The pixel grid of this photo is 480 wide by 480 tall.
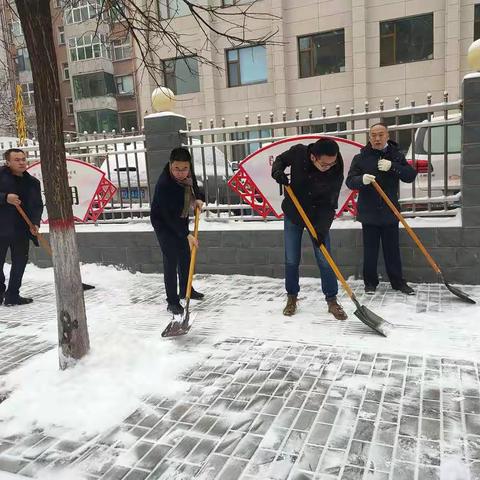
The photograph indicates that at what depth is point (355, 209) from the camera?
5.59m

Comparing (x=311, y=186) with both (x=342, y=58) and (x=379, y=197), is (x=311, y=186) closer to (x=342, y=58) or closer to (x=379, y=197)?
(x=379, y=197)

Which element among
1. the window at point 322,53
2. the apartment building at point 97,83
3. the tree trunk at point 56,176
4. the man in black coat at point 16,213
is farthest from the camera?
the apartment building at point 97,83

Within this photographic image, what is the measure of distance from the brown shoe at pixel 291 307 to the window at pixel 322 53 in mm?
15884

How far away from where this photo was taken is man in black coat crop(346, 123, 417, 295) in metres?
4.79

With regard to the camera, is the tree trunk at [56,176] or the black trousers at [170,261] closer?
the tree trunk at [56,176]

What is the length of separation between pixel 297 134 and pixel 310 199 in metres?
1.63

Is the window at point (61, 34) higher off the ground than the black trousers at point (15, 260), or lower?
higher

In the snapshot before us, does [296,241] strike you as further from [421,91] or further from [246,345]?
[421,91]

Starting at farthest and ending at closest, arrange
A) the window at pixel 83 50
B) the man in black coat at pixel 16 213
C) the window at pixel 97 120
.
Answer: the window at pixel 97 120, the window at pixel 83 50, the man in black coat at pixel 16 213

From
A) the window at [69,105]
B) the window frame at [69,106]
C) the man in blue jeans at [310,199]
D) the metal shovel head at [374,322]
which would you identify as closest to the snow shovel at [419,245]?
the man in blue jeans at [310,199]

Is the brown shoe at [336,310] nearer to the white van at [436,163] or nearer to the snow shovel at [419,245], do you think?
the snow shovel at [419,245]

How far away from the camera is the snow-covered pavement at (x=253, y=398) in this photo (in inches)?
90.6

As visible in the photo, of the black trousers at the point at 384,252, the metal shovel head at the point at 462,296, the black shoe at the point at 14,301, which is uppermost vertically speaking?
the black trousers at the point at 384,252

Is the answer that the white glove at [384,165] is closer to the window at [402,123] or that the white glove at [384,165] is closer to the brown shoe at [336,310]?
the window at [402,123]
